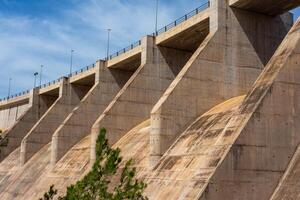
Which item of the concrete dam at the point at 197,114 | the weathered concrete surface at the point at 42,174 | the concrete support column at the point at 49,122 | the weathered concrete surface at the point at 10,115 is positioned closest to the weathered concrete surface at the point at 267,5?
the concrete dam at the point at 197,114

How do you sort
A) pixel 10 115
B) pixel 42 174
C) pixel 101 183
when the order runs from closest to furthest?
pixel 101 183 → pixel 42 174 → pixel 10 115

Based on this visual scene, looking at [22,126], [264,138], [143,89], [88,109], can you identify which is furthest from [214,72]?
[22,126]

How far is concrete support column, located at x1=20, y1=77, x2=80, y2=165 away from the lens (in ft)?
138

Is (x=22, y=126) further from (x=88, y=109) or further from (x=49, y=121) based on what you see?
(x=88, y=109)

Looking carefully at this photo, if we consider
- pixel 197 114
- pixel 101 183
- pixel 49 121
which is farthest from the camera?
pixel 49 121

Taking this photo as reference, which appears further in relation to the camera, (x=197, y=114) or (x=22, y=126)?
(x=22, y=126)

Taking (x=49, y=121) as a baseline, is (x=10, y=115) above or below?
above

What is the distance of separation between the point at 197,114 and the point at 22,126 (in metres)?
28.7

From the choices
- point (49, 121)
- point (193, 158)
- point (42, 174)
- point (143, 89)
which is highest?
point (143, 89)

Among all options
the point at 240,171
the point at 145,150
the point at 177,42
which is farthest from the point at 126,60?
the point at 240,171

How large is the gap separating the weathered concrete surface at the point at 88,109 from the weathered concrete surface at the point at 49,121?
19.8ft

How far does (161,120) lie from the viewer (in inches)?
925

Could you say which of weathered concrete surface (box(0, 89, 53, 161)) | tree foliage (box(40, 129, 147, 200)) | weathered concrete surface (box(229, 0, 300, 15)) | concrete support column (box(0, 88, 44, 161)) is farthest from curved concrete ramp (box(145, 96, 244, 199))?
concrete support column (box(0, 88, 44, 161))

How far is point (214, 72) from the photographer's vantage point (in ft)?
80.4
